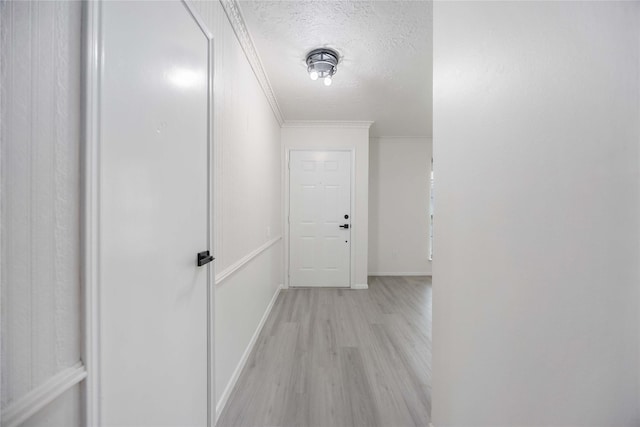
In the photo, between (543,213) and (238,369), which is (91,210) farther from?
(238,369)

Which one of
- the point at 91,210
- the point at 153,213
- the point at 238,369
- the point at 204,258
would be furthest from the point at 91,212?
the point at 238,369

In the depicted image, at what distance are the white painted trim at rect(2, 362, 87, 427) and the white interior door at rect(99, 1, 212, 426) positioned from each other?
2.6 inches

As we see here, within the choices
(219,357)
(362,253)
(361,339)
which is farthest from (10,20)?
(362,253)

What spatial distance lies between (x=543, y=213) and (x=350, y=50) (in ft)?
6.30

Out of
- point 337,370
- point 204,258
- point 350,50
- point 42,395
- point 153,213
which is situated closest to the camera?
point 42,395

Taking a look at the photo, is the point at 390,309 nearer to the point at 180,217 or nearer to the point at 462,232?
the point at 462,232

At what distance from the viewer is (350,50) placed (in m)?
1.96

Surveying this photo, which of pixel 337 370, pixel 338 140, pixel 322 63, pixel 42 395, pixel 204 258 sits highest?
pixel 322 63

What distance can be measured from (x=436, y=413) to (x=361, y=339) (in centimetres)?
103

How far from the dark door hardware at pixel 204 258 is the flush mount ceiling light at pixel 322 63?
1769 mm

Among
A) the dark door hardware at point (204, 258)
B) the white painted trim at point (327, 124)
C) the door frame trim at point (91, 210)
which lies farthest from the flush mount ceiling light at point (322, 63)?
the dark door hardware at point (204, 258)

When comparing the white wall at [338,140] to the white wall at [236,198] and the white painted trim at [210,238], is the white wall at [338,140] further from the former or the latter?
the white painted trim at [210,238]

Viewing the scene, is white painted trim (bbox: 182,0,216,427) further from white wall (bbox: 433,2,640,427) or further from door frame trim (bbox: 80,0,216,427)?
white wall (bbox: 433,2,640,427)

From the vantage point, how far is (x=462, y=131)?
982mm
